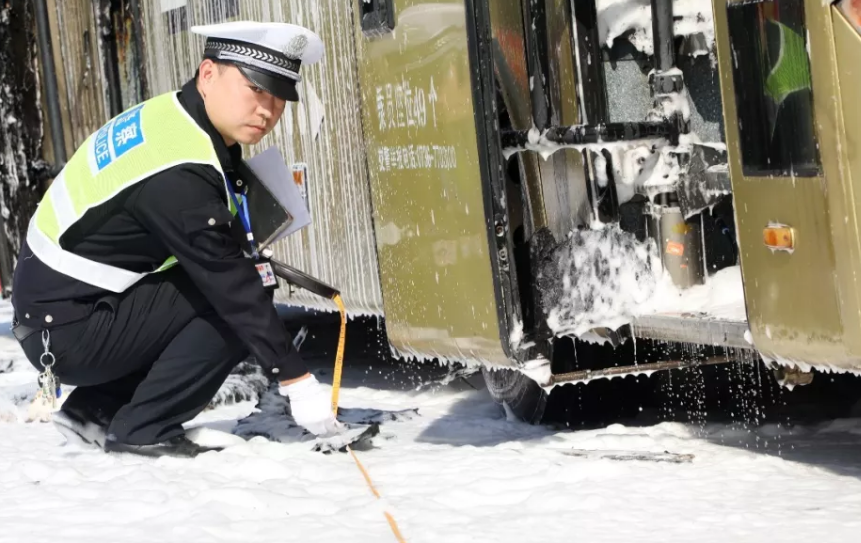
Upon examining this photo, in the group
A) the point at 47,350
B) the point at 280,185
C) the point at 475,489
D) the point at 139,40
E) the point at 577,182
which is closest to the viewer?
the point at 475,489

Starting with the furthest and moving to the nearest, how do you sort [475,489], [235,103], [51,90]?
[51,90], [235,103], [475,489]

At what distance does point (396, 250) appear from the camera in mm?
4699

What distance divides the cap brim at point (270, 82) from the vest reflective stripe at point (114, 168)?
0.23 m

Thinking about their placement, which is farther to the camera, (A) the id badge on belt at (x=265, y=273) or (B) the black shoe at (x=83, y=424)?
(B) the black shoe at (x=83, y=424)

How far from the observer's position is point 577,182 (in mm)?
4750

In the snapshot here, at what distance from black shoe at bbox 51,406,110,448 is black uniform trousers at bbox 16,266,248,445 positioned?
0.43ft

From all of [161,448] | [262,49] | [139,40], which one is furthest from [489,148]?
[139,40]

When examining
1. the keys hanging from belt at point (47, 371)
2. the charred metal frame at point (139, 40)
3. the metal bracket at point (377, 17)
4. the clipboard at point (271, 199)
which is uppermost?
the charred metal frame at point (139, 40)

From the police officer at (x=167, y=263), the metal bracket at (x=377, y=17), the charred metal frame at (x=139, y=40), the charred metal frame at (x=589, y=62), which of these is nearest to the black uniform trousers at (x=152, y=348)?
the police officer at (x=167, y=263)

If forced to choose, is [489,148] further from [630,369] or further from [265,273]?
[630,369]

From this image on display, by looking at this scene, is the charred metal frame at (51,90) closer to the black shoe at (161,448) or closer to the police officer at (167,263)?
the police officer at (167,263)

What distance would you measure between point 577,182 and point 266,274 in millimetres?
1189

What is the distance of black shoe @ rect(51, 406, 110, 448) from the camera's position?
455cm

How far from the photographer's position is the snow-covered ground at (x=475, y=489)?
3.50m
